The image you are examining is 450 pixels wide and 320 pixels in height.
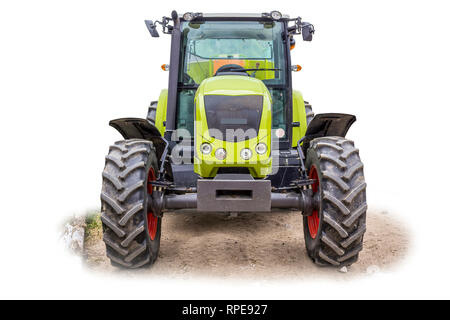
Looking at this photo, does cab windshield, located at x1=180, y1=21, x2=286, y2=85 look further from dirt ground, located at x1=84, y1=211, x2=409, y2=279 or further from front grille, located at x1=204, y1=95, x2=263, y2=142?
dirt ground, located at x1=84, y1=211, x2=409, y2=279

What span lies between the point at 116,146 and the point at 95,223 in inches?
86.1

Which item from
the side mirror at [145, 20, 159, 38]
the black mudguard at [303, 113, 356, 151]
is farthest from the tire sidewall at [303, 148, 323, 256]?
the side mirror at [145, 20, 159, 38]

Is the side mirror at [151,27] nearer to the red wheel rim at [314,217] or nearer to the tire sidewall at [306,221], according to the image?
the tire sidewall at [306,221]

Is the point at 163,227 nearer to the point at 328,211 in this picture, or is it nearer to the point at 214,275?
the point at 214,275

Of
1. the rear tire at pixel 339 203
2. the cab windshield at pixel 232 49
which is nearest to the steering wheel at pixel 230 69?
the cab windshield at pixel 232 49

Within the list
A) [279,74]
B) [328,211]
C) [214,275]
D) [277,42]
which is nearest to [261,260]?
[214,275]

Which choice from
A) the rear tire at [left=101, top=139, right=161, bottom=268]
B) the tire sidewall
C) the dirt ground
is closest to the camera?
the rear tire at [left=101, top=139, right=161, bottom=268]

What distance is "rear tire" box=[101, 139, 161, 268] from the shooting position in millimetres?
4371

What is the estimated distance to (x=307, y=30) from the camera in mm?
5828

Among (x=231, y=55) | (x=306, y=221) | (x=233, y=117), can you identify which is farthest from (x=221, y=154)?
(x=231, y=55)

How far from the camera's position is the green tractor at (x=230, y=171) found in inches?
174

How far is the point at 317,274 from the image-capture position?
15.4 ft

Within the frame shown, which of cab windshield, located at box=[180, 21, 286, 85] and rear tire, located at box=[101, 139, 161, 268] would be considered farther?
cab windshield, located at box=[180, 21, 286, 85]

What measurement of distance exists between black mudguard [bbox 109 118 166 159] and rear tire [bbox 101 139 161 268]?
566 mm
